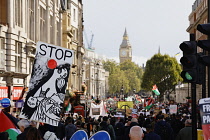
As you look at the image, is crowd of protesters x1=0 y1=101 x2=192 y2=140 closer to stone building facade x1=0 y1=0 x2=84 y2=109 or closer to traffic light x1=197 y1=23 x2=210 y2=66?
traffic light x1=197 y1=23 x2=210 y2=66

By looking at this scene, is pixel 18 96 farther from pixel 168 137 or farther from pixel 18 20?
pixel 168 137

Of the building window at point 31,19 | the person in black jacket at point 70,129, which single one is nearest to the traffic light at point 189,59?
the person in black jacket at point 70,129

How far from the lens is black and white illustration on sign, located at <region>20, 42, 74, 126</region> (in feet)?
37.8

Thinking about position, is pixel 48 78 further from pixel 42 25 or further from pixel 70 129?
pixel 42 25

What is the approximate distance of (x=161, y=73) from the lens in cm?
11056

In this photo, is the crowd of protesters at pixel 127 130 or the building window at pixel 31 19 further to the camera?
the building window at pixel 31 19

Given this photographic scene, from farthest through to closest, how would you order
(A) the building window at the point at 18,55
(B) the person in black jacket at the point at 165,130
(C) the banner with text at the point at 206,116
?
1. (A) the building window at the point at 18,55
2. (B) the person in black jacket at the point at 165,130
3. (C) the banner with text at the point at 206,116

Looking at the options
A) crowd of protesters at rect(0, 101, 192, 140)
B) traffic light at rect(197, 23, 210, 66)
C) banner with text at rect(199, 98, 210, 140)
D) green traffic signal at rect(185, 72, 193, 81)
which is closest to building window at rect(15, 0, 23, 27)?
crowd of protesters at rect(0, 101, 192, 140)

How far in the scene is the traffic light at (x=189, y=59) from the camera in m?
10.2

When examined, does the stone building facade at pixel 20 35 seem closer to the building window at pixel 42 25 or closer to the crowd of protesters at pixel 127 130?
the building window at pixel 42 25

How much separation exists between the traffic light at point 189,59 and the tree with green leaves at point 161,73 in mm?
100392

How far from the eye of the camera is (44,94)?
1164 cm

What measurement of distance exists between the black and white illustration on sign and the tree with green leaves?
99393mm

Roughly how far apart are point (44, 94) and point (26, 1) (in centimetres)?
2385
